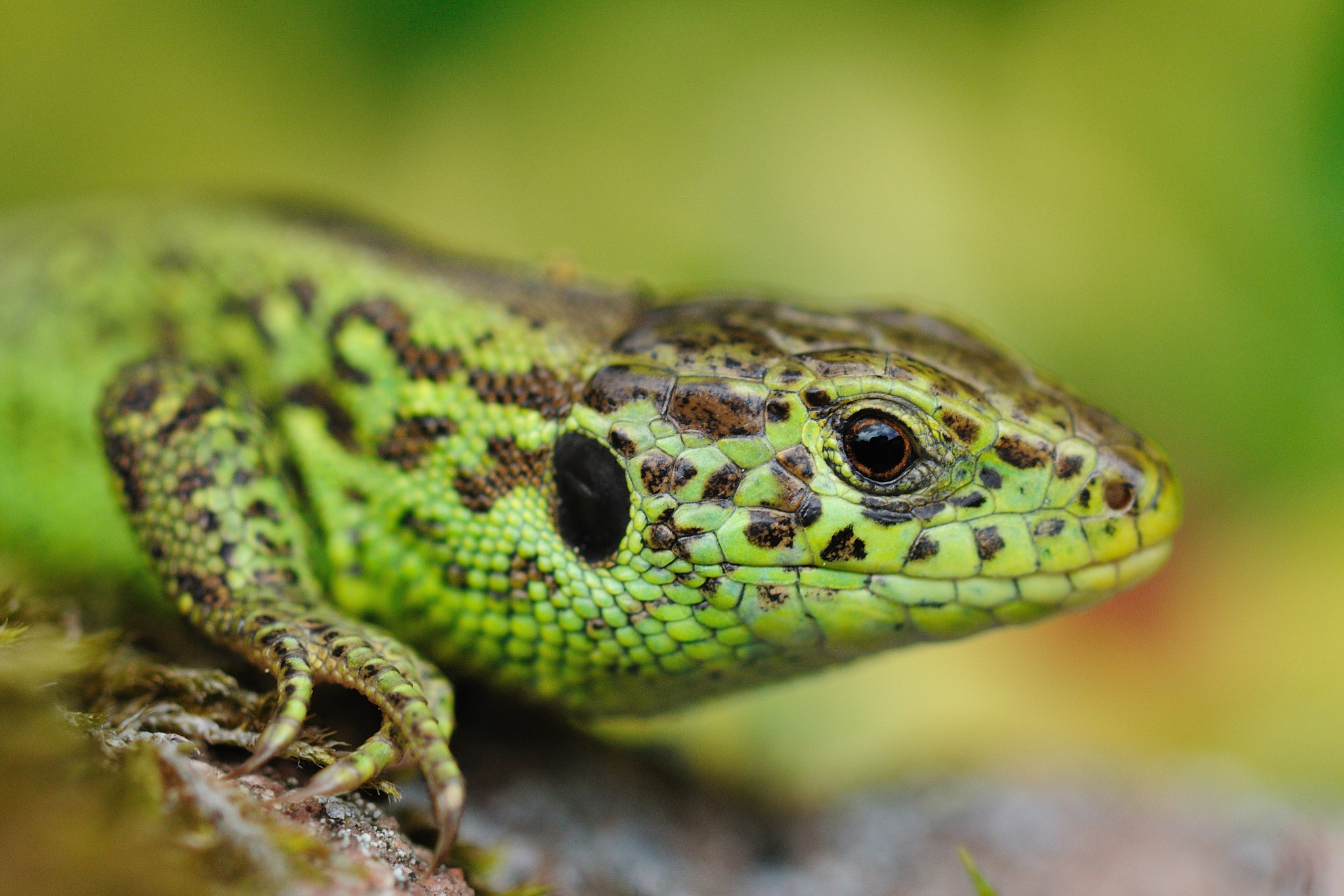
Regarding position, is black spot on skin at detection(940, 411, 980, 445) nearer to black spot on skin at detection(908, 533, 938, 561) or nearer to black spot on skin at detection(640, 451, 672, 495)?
black spot on skin at detection(908, 533, 938, 561)

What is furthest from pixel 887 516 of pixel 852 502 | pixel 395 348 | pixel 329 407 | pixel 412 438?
pixel 329 407

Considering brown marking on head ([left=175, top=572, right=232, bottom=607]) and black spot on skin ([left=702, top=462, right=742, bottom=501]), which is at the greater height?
black spot on skin ([left=702, top=462, right=742, bottom=501])

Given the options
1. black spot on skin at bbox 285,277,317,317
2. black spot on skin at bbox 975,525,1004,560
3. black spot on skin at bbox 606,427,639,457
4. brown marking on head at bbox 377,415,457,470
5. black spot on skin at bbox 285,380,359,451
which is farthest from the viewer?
black spot on skin at bbox 285,277,317,317

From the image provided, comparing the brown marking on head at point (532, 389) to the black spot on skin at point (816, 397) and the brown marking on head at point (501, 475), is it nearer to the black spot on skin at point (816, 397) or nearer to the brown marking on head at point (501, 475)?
the brown marking on head at point (501, 475)

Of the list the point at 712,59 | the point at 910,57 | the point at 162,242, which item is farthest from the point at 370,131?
the point at 162,242

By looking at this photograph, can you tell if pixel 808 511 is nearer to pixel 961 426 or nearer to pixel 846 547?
pixel 846 547

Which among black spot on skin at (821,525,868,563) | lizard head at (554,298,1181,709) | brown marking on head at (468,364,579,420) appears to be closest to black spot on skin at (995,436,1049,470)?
lizard head at (554,298,1181,709)

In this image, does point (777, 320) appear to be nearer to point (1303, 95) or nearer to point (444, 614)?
point (444, 614)
